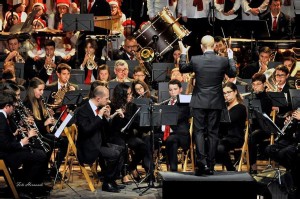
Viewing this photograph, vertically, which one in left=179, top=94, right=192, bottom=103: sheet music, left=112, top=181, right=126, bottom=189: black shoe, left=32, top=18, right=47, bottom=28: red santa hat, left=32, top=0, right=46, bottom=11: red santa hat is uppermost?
left=32, top=0, right=46, bottom=11: red santa hat

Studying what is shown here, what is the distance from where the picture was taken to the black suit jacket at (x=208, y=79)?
33.6 feet

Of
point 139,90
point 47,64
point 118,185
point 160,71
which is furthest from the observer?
point 47,64

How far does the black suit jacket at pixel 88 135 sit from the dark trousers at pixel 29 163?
1.77ft

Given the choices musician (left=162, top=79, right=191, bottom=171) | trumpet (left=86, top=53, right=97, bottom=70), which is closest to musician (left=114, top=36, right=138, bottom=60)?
trumpet (left=86, top=53, right=97, bottom=70)

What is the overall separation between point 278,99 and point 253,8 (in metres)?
4.90

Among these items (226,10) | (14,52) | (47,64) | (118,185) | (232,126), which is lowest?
(118,185)

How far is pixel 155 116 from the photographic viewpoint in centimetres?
1121

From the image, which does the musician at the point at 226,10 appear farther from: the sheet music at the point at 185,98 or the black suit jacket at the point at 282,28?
the sheet music at the point at 185,98

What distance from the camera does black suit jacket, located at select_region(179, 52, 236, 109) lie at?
10.2 meters

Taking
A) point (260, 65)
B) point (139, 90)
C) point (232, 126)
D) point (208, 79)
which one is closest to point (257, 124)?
point (232, 126)

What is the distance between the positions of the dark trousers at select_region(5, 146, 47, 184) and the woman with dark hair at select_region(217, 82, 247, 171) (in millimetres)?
2524

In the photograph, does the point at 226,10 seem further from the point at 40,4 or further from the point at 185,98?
the point at 185,98

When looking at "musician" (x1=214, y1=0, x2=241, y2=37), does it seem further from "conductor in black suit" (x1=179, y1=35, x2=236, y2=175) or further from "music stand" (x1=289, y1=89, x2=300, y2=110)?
"conductor in black suit" (x1=179, y1=35, x2=236, y2=175)

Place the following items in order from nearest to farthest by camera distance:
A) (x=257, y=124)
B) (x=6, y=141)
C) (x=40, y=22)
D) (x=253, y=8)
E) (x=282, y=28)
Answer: (x=6, y=141) < (x=257, y=124) < (x=40, y=22) < (x=282, y=28) < (x=253, y=8)
